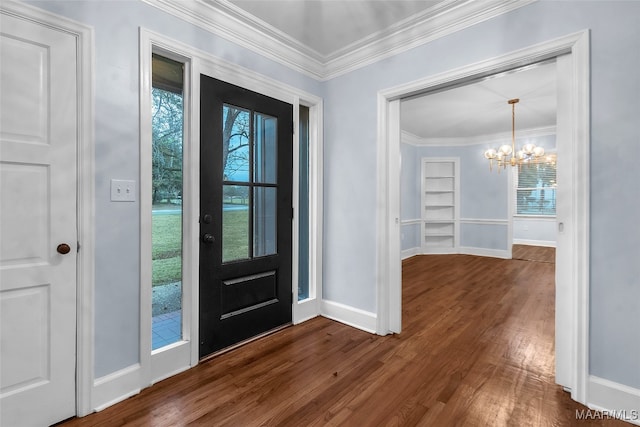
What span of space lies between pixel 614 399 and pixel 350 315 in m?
1.80

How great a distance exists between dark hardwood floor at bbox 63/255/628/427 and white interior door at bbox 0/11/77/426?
298mm

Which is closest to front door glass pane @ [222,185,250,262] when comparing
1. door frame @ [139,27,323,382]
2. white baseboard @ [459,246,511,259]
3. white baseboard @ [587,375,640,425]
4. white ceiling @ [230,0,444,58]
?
door frame @ [139,27,323,382]

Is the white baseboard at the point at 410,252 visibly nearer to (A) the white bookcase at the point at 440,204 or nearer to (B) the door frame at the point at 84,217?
(A) the white bookcase at the point at 440,204

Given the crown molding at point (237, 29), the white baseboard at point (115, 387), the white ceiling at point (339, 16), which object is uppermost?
the white ceiling at point (339, 16)

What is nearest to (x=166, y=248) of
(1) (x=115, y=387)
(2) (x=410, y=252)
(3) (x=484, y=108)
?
(1) (x=115, y=387)

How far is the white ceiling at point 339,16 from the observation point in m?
2.12

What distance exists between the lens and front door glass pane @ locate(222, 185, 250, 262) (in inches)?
89.8

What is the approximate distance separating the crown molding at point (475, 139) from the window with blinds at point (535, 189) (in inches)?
41.3

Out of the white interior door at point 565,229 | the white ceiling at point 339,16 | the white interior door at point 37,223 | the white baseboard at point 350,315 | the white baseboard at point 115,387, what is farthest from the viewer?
the white baseboard at point 350,315

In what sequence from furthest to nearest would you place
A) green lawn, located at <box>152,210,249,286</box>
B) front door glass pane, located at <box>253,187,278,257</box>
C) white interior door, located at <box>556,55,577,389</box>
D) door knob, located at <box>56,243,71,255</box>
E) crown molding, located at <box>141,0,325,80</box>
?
green lawn, located at <box>152,210,249,286</box> → front door glass pane, located at <box>253,187,278,257</box> → crown molding, located at <box>141,0,325,80</box> → white interior door, located at <box>556,55,577,389</box> → door knob, located at <box>56,243,71,255</box>

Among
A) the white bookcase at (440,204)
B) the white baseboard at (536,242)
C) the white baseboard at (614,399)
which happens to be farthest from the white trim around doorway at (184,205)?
the white baseboard at (536,242)

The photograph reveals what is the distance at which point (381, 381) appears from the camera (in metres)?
1.91

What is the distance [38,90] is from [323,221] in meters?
2.29

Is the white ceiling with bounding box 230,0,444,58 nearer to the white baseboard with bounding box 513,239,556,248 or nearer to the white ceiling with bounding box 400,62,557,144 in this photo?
the white ceiling with bounding box 400,62,557,144
